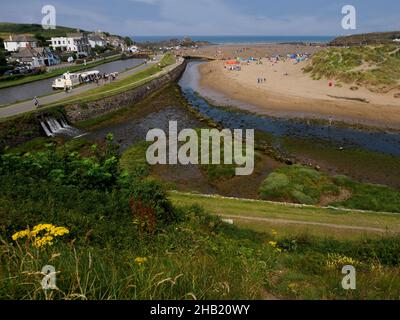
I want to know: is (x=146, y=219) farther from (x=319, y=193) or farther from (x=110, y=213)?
(x=319, y=193)

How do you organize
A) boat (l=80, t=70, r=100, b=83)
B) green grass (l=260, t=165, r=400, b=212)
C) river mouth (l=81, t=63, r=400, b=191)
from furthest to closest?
boat (l=80, t=70, r=100, b=83)
river mouth (l=81, t=63, r=400, b=191)
green grass (l=260, t=165, r=400, b=212)

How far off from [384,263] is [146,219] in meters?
8.91

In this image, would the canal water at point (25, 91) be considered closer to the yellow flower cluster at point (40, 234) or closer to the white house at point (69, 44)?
the yellow flower cluster at point (40, 234)

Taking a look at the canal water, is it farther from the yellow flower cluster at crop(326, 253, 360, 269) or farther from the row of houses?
the yellow flower cluster at crop(326, 253, 360, 269)

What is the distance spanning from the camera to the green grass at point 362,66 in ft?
186

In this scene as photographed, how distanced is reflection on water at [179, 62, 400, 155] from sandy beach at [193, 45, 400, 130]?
3223mm

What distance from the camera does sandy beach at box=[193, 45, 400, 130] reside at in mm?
44062

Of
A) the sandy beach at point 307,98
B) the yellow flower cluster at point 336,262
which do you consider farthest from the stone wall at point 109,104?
the yellow flower cluster at point 336,262

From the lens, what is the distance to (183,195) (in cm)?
2119

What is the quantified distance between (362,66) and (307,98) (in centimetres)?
2088

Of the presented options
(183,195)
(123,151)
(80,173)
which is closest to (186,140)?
(123,151)

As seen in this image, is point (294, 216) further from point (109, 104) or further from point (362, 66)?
point (362, 66)

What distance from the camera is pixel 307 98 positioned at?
52.7 metres

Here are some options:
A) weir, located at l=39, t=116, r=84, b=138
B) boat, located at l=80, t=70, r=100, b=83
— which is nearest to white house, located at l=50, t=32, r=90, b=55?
boat, located at l=80, t=70, r=100, b=83
